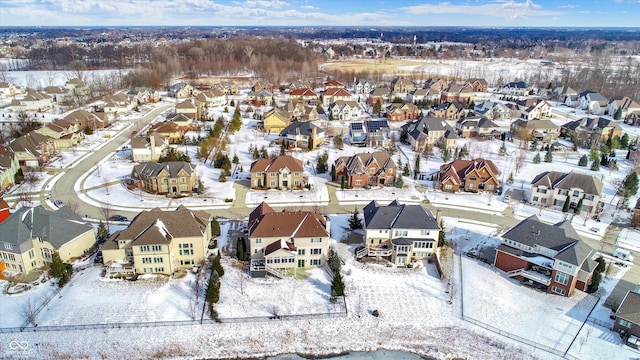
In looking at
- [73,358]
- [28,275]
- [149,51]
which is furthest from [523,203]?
[149,51]

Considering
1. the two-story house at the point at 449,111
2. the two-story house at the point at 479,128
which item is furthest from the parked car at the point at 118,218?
the two-story house at the point at 449,111

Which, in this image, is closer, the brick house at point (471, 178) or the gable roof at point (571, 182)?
the gable roof at point (571, 182)

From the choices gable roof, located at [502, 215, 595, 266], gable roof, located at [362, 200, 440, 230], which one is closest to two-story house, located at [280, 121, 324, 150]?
gable roof, located at [362, 200, 440, 230]

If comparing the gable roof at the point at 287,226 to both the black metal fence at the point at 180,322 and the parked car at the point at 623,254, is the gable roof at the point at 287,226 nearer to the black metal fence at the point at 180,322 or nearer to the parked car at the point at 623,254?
the black metal fence at the point at 180,322

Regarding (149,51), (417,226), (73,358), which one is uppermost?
(149,51)

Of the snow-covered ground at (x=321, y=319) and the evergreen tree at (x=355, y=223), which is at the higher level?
the evergreen tree at (x=355, y=223)

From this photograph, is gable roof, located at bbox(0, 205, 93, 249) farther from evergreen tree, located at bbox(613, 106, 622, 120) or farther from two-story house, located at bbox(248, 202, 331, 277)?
evergreen tree, located at bbox(613, 106, 622, 120)

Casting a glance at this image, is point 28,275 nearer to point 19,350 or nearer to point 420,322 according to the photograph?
point 19,350
